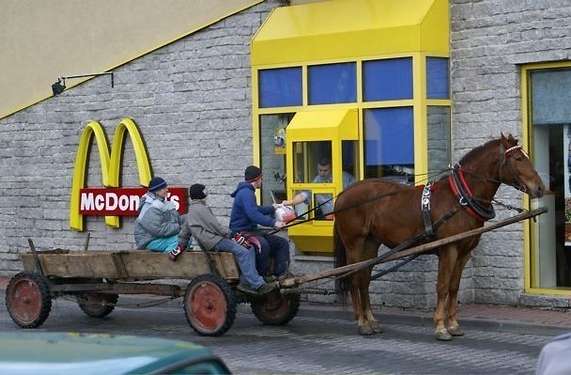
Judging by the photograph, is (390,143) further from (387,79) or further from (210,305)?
(210,305)

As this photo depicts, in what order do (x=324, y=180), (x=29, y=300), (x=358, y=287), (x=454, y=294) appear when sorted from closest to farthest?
(x=454, y=294), (x=358, y=287), (x=29, y=300), (x=324, y=180)

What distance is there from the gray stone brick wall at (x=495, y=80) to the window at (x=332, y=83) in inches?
51.9

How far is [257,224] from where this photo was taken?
40.7 feet

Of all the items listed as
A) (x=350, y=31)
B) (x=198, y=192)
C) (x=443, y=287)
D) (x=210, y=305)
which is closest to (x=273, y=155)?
(x=350, y=31)

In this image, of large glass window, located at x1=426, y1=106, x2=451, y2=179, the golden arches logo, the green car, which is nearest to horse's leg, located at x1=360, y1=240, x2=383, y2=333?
large glass window, located at x1=426, y1=106, x2=451, y2=179

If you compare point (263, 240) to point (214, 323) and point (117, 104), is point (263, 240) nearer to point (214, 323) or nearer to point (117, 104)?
point (214, 323)

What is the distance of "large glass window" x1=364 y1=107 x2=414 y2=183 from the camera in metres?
14.0

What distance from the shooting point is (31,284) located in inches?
517

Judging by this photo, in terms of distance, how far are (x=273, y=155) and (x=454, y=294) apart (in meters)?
4.42

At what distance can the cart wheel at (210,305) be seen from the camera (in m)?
11.8

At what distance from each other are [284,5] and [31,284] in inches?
210

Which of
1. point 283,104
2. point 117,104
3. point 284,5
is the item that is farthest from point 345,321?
point 117,104

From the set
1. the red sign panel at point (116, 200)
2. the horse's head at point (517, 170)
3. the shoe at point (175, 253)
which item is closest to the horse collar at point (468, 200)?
the horse's head at point (517, 170)

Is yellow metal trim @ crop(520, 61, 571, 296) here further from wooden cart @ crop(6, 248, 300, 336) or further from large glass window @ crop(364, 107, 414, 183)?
wooden cart @ crop(6, 248, 300, 336)
